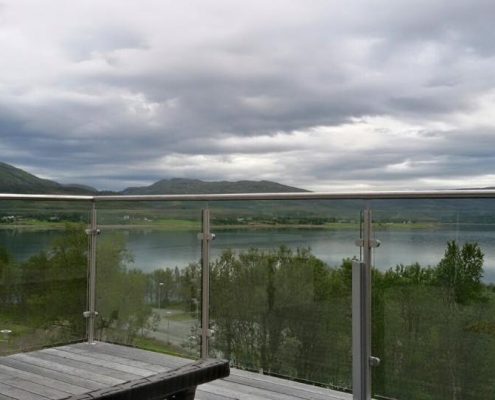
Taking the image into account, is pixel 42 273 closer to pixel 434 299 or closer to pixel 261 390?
pixel 261 390

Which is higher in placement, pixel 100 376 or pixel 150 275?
pixel 150 275

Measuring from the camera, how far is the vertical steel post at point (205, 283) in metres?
3.99

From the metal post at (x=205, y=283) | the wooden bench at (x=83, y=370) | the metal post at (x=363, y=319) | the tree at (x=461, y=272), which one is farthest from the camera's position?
the metal post at (x=205, y=283)

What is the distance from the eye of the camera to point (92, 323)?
4.64 metres

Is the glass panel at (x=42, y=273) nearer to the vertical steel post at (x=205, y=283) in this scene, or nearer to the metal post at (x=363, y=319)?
the vertical steel post at (x=205, y=283)

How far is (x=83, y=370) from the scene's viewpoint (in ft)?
12.4

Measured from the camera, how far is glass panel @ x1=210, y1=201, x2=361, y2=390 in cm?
334

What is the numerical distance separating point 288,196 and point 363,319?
2.81 ft

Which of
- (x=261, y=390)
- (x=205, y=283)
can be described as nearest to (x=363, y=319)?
(x=261, y=390)

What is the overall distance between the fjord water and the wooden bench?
0.66m

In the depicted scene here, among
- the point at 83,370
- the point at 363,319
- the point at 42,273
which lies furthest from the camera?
the point at 42,273

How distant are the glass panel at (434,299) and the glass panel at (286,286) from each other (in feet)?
0.67

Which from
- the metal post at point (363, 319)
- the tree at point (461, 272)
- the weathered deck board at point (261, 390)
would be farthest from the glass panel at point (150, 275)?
the tree at point (461, 272)

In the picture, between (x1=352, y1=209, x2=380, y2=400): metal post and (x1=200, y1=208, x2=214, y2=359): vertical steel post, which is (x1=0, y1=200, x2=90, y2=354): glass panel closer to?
(x1=200, y1=208, x2=214, y2=359): vertical steel post
